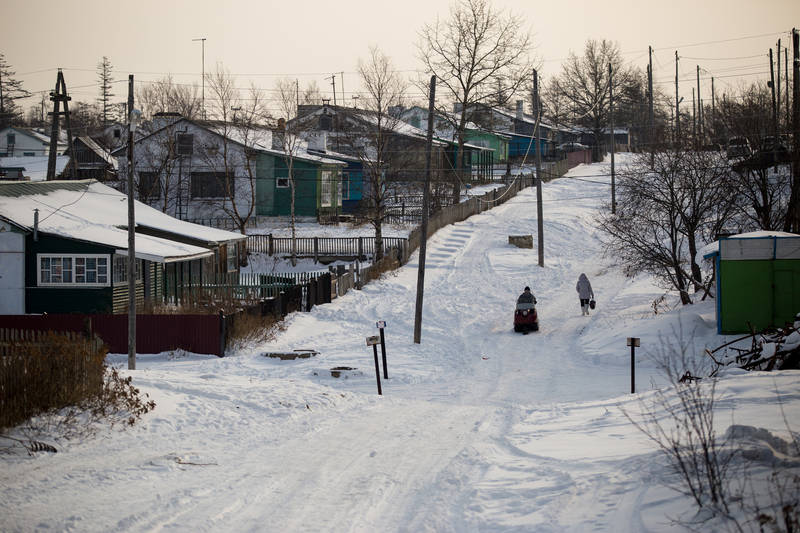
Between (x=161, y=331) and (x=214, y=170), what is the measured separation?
27676 mm

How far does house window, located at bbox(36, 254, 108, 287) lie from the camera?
995 inches

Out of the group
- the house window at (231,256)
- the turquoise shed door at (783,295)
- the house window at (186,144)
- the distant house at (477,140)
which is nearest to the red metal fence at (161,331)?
the turquoise shed door at (783,295)

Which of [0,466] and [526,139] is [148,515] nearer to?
[0,466]

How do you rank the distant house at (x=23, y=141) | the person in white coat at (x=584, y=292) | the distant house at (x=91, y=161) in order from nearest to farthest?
the person in white coat at (x=584, y=292)
the distant house at (x=91, y=161)
the distant house at (x=23, y=141)

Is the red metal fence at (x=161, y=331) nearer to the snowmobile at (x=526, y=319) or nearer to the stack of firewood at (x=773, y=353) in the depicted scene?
the snowmobile at (x=526, y=319)

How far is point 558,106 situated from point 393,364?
75.8 metres

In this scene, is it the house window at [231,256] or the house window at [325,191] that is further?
the house window at [325,191]

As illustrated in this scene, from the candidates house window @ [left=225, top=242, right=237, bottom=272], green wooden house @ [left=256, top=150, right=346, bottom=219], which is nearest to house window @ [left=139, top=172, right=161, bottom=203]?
green wooden house @ [left=256, top=150, right=346, bottom=219]

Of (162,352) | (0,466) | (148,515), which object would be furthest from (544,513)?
(162,352)

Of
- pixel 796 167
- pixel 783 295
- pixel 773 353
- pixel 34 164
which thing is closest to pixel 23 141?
pixel 34 164

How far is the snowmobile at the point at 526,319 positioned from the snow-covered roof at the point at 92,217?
12029mm

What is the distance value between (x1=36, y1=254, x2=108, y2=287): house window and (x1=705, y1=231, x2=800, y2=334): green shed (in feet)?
63.1

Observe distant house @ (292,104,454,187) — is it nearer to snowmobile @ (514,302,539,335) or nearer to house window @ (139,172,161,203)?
house window @ (139,172,161,203)

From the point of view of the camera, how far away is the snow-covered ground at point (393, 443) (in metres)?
8.41
